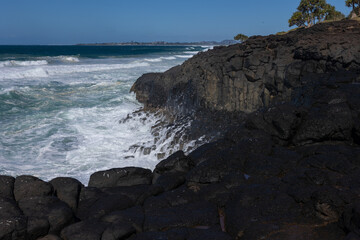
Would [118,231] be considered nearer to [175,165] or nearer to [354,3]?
[175,165]

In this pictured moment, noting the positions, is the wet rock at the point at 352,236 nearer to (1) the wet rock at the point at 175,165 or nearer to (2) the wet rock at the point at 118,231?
(2) the wet rock at the point at 118,231

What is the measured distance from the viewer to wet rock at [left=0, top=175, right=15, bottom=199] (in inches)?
270

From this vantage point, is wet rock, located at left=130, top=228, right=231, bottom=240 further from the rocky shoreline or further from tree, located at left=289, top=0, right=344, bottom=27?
tree, located at left=289, top=0, right=344, bottom=27

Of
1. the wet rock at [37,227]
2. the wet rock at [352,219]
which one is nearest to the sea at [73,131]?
the wet rock at [37,227]

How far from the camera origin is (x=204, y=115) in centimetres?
1556

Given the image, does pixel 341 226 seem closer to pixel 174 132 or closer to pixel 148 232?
pixel 148 232

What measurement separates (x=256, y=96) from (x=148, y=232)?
10349mm

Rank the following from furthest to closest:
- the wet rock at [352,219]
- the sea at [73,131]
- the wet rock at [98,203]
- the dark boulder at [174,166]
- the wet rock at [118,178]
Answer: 1. the sea at [73,131]
2. the dark boulder at [174,166]
3. the wet rock at [118,178]
4. the wet rock at [98,203]
5. the wet rock at [352,219]

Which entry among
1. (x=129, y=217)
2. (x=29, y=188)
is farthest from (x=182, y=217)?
(x=29, y=188)

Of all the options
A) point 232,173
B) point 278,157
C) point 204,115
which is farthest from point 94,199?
point 204,115

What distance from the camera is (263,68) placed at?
1486cm

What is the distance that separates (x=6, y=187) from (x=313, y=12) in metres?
35.4

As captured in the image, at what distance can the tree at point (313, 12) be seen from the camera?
3372cm

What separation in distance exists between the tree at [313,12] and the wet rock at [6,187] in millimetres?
32547
